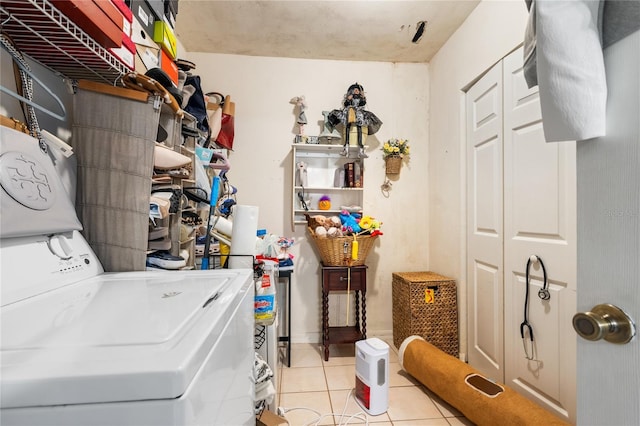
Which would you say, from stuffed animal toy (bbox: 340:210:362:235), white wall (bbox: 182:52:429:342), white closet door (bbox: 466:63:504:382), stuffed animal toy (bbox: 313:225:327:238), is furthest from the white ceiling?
stuffed animal toy (bbox: 313:225:327:238)

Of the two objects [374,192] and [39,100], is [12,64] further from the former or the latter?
[374,192]

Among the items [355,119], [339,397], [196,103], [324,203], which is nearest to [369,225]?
[324,203]

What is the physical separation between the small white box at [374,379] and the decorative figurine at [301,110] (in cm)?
181

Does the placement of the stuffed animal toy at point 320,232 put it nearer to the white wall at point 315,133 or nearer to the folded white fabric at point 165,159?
the white wall at point 315,133

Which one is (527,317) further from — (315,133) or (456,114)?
(315,133)

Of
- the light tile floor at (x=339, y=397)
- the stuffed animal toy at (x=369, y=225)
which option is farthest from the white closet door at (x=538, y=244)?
the stuffed animal toy at (x=369, y=225)

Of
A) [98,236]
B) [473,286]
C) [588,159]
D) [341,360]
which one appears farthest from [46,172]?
[473,286]

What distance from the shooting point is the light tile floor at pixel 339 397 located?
1590 millimetres

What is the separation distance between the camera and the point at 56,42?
82cm

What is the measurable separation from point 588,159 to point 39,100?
1490 mm

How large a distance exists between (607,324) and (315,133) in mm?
2384

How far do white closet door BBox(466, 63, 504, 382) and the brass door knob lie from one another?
1394mm

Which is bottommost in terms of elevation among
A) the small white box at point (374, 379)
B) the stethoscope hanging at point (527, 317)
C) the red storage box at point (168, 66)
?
the small white box at point (374, 379)

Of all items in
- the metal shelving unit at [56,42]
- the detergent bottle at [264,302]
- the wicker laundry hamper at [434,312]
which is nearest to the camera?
the metal shelving unit at [56,42]
